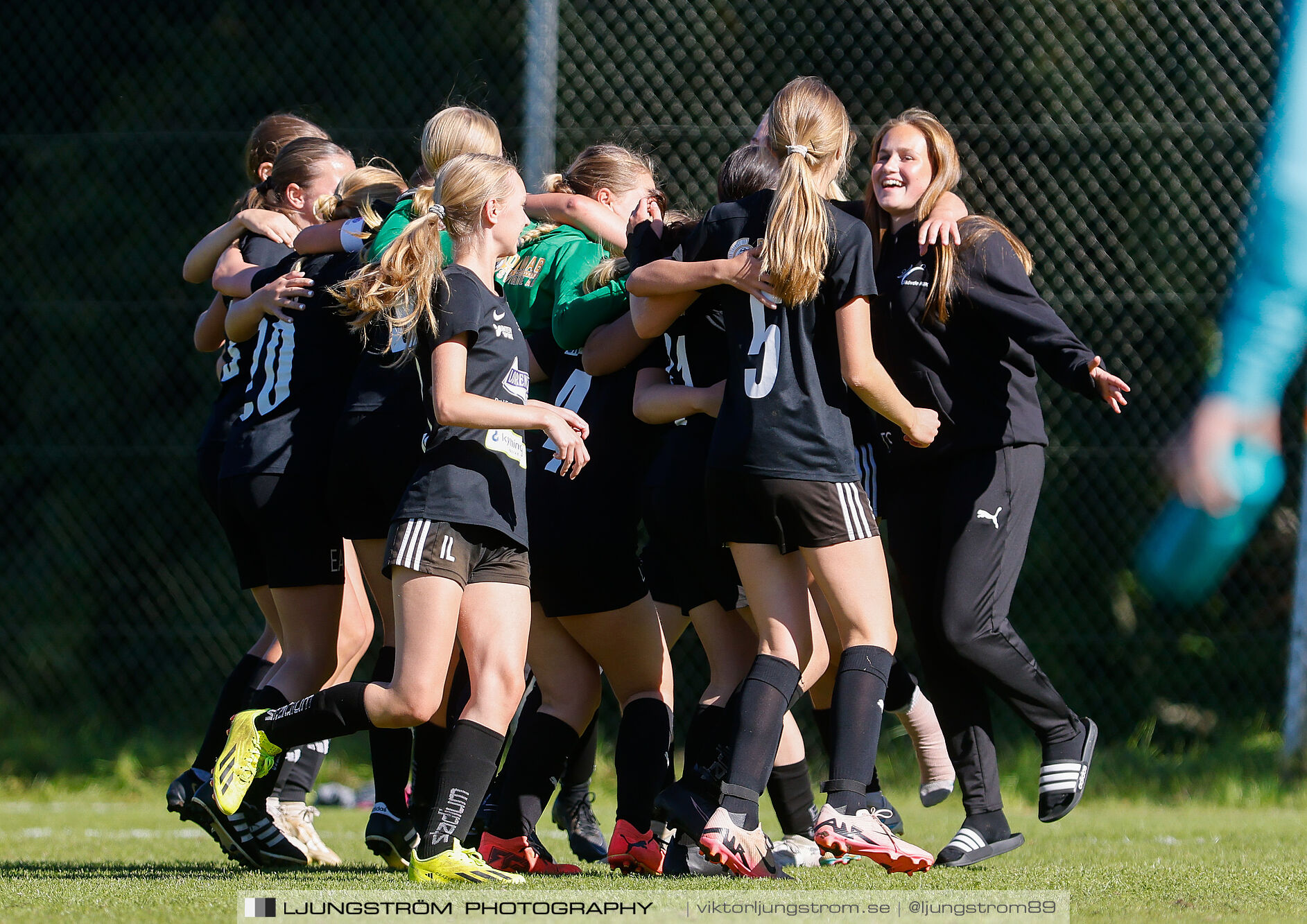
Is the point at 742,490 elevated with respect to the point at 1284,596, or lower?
elevated

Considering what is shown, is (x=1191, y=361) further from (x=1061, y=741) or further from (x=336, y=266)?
(x=336, y=266)

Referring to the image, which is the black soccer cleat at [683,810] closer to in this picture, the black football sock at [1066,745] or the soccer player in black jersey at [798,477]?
the soccer player in black jersey at [798,477]

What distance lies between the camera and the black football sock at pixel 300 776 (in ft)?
13.3

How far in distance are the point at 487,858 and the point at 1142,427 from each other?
398cm

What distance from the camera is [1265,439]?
5.98m

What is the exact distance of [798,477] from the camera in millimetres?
2947

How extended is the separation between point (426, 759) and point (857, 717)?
1.31 m

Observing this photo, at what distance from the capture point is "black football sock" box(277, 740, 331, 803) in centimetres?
405

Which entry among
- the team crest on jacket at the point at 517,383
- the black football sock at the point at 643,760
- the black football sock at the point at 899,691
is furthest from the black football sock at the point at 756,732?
the team crest on jacket at the point at 517,383

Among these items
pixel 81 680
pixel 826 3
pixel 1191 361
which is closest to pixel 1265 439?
pixel 1191 361

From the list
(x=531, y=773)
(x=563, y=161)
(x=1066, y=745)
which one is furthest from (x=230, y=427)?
(x=563, y=161)

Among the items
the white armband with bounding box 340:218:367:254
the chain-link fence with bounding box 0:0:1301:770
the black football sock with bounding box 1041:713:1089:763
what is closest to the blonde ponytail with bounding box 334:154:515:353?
the white armband with bounding box 340:218:367:254

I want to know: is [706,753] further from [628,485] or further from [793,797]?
[628,485]

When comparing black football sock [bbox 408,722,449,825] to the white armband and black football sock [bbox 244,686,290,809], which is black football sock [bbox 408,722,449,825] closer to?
black football sock [bbox 244,686,290,809]
